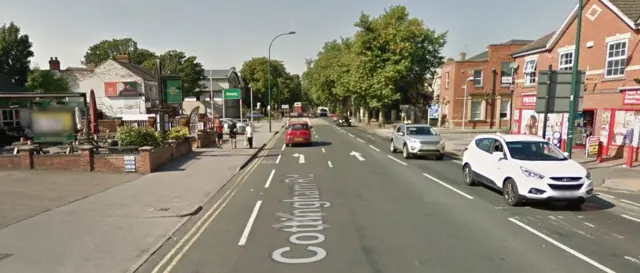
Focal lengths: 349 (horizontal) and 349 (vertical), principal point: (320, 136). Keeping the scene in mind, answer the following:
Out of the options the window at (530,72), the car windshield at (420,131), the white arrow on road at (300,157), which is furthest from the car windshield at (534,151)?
the window at (530,72)

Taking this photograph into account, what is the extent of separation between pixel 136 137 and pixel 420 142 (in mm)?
12030

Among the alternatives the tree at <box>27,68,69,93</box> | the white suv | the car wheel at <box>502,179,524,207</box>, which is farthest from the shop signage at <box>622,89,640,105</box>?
the tree at <box>27,68,69,93</box>

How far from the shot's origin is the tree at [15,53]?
49.8 metres

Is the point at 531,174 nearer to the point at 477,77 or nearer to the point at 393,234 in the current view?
the point at 393,234

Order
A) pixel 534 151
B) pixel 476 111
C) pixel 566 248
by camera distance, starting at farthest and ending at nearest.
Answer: pixel 476 111 < pixel 534 151 < pixel 566 248

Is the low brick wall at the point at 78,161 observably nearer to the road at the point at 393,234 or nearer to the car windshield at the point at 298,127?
the road at the point at 393,234

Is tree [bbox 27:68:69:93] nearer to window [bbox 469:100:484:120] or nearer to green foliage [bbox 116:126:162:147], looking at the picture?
green foliage [bbox 116:126:162:147]

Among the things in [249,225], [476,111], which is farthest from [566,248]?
[476,111]

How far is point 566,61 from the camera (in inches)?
756

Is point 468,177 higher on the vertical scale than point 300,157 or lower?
higher

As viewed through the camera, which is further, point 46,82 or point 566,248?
point 46,82

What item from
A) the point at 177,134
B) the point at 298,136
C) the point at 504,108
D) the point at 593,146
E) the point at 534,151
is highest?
the point at 504,108

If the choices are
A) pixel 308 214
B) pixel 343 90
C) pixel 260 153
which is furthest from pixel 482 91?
pixel 308 214

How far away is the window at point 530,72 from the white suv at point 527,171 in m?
14.8
